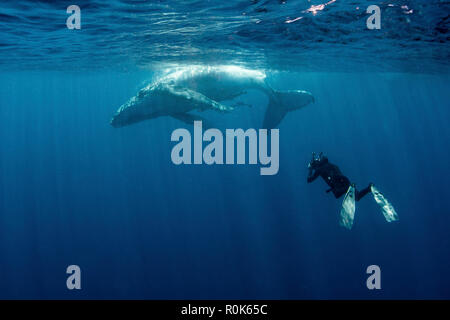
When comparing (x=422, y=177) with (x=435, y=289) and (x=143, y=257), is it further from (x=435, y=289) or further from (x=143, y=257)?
(x=143, y=257)

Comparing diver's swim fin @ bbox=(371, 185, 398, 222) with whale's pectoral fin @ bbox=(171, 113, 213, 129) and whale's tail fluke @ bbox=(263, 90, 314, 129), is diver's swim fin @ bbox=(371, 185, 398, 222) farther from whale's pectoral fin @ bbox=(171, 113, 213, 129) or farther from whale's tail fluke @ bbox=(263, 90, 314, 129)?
whale's tail fluke @ bbox=(263, 90, 314, 129)

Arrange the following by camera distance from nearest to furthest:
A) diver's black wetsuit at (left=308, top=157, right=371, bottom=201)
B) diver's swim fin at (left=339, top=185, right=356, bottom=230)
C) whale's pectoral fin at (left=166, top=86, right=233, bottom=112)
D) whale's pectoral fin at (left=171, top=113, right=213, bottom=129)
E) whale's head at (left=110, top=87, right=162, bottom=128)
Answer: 1. diver's swim fin at (left=339, top=185, right=356, bottom=230)
2. diver's black wetsuit at (left=308, top=157, right=371, bottom=201)
3. whale's pectoral fin at (left=166, top=86, right=233, bottom=112)
4. whale's head at (left=110, top=87, right=162, bottom=128)
5. whale's pectoral fin at (left=171, top=113, right=213, bottom=129)

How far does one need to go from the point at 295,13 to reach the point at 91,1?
24.0ft

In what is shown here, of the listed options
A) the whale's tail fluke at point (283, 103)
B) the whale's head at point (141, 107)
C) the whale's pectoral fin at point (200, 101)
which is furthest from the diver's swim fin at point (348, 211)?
the whale's head at point (141, 107)

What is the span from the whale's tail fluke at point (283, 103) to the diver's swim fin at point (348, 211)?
7.20m

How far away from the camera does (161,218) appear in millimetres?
35750

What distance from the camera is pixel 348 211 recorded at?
8727 millimetres

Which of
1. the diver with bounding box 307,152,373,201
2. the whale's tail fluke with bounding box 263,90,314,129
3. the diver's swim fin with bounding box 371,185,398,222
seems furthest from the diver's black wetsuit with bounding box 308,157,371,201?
the whale's tail fluke with bounding box 263,90,314,129

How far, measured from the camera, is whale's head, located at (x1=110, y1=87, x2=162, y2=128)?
12.0m

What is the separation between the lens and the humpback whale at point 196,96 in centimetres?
1170

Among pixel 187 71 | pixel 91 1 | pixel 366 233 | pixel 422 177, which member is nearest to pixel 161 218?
pixel 366 233

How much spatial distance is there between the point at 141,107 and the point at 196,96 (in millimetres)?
2230

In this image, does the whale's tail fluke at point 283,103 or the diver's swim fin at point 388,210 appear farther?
the whale's tail fluke at point 283,103

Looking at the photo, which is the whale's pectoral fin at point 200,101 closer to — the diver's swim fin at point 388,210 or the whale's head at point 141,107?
the whale's head at point 141,107
